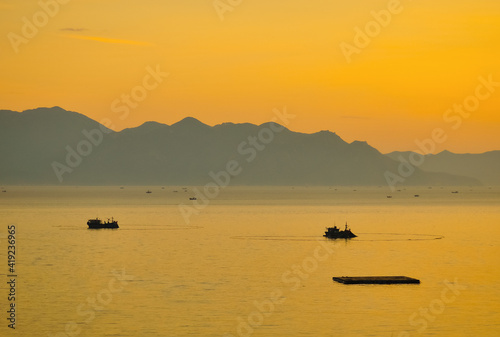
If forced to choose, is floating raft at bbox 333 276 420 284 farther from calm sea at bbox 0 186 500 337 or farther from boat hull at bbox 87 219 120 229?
boat hull at bbox 87 219 120 229

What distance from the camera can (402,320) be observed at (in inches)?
2643

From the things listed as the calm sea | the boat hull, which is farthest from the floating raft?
the boat hull

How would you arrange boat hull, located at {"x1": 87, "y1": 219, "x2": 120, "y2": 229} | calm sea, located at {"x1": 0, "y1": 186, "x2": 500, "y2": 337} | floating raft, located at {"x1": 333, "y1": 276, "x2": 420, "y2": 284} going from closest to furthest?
1. calm sea, located at {"x1": 0, "y1": 186, "x2": 500, "y2": 337}
2. floating raft, located at {"x1": 333, "y1": 276, "x2": 420, "y2": 284}
3. boat hull, located at {"x1": 87, "y1": 219, "x2": 120, "y2": 229}

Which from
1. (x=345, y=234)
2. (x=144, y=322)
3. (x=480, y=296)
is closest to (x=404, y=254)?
(x=345, y=234)

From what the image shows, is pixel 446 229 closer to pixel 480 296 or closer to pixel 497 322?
pixel 480 296

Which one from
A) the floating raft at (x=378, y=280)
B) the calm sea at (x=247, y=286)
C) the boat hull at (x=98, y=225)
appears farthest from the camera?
the boat hull at (x=98, y=225)

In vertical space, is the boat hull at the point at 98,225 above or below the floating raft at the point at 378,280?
above

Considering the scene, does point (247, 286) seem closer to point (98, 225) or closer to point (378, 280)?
point (378, 280)

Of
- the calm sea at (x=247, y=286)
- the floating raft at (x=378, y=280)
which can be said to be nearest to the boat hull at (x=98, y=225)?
the calm sea at (x=247, y=286)

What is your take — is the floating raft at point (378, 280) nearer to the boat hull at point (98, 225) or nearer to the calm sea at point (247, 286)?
the calm sea at point (247, 286)

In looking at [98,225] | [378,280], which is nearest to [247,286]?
[378,280]

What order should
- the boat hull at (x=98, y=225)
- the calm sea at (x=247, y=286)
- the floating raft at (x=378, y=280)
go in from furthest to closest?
the boat hull at (x=98, y=225)
the floating raft at (x=378, y=280)
the calm sea at (x=247, y=286)

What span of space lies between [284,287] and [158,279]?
47.9ft

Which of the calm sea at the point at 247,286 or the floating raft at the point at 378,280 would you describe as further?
the floating raft at the point at 378,280
